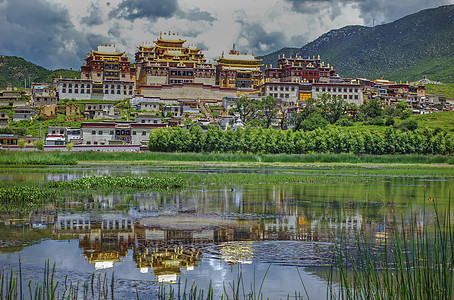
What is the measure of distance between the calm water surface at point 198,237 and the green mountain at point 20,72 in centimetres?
12762

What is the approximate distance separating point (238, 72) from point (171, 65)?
42.2 feet

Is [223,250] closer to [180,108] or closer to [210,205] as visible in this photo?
[210,205]

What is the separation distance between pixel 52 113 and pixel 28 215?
74310 millimetres

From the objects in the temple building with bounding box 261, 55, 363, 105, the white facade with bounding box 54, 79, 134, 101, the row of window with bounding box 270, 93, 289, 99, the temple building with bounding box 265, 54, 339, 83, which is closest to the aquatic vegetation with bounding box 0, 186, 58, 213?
the white facade with bounding box 54, 79, 134, 101

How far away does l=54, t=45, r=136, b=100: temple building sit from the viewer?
9556cm

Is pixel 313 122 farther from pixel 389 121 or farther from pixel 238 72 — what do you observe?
pixel 238 72

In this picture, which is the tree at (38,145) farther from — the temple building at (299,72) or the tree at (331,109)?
the temple building at (299,72)

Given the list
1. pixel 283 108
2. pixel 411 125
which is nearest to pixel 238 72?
pixel 283 108

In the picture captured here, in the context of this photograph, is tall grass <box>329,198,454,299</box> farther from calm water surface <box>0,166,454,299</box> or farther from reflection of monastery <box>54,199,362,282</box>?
reflection of monastery <box>54,199,362,282</box>

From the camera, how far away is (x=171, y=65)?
341ft

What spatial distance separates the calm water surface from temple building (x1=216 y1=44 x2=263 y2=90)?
8039 cm

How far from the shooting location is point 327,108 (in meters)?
91.7

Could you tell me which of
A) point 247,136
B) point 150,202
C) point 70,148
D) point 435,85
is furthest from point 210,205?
point 435,85

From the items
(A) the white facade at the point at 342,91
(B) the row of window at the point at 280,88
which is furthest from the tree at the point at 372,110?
(B) the row of window at the point at 280,88
